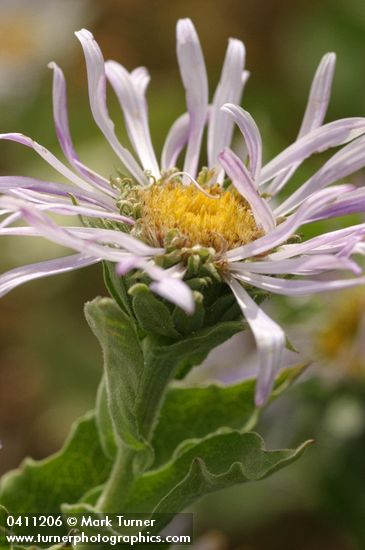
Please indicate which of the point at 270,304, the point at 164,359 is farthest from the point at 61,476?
the point at 270,304

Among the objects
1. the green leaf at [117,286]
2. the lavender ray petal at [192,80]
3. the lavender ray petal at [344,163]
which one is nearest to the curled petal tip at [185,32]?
the lavender ray petal at [192,80]

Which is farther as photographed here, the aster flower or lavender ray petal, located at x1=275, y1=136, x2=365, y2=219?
lavender ray petal, located at x1=275, y1=136, x2=365, y2=219

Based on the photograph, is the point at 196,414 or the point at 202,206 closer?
the point at 202,206

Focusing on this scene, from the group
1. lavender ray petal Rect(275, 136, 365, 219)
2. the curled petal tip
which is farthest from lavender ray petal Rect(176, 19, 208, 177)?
lavender ray petal Rect(275, 136, 365, 219)

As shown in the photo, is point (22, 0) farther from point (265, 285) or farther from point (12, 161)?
point (265, 285)

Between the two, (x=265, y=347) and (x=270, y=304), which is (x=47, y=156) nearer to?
(x=265, y=347)

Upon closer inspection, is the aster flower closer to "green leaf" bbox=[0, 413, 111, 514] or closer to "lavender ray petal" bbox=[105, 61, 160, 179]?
"lavender ray petal" bbox=[105, 61, 160, 179]

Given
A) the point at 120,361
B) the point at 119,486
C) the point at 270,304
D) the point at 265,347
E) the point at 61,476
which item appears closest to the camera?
the point at 265,347

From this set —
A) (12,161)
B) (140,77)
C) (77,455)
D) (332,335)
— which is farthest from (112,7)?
(77,455)
